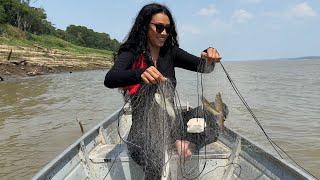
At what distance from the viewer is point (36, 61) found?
50.9 meters

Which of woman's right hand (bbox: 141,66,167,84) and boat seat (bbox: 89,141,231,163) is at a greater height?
woman's right hand (bbox: 141,66,167,84)

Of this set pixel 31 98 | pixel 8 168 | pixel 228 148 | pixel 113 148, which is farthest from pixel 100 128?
pixel 31 98

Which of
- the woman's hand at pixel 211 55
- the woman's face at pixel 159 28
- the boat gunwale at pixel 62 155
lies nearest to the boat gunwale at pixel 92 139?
the boat gunwale at pixel 62 155

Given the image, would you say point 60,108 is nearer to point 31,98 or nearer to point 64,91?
point 31,98

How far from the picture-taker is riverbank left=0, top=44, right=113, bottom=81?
1745 inches

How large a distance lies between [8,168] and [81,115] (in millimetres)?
8699

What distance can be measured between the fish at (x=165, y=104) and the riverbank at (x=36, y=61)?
3638 centimetres

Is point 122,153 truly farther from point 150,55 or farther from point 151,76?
point 151,76

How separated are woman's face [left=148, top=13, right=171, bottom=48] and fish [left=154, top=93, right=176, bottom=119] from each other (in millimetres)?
702

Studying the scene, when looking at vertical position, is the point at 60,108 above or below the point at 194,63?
below

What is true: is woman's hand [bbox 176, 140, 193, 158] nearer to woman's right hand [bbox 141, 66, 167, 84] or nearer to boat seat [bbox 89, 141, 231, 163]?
boat seat [bbox 89, 141, 231, 163]

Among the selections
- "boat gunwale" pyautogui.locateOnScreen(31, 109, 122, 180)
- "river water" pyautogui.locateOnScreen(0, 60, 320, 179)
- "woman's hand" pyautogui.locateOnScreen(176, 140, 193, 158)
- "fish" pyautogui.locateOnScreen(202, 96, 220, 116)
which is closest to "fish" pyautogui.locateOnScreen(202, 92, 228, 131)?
"fish" pyautogui.locateOnScreen(202, 96, 220, 116)

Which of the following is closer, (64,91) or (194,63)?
(194,63)

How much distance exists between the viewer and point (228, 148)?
251 inches
